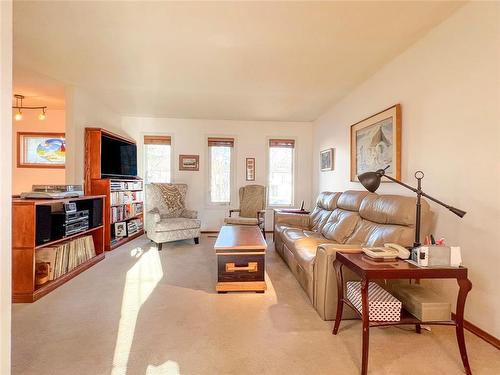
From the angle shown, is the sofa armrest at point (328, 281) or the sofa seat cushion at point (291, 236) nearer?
the sofa armrest at point (328, 281)

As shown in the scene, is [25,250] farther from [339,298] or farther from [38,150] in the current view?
[38,150]

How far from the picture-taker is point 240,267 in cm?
268

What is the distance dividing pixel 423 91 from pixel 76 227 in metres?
4.02

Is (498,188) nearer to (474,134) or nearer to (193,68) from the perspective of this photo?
(474,134)

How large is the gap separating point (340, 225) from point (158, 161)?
4.10m

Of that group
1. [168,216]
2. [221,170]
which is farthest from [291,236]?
[221,170]

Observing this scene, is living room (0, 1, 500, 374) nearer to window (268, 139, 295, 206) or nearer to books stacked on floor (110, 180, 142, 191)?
books stacked on floor (110, 180, 142, 191)

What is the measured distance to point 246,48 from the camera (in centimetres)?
269

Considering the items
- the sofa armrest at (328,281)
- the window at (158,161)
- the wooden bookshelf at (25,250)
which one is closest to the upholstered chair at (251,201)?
the window at (158,161)

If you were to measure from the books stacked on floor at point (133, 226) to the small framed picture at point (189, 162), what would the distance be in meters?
1.38

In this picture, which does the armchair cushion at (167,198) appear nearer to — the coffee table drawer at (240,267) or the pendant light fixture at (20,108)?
the pendant light fixture at (20,108)

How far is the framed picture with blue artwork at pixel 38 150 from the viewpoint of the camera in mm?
5031

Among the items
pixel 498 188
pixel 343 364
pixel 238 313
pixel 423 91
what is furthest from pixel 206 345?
pixel 423 91

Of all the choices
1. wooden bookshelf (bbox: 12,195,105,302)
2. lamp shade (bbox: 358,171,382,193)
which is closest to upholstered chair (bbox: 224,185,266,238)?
wooden bookshelf (bbox: 12,195,105,302)
